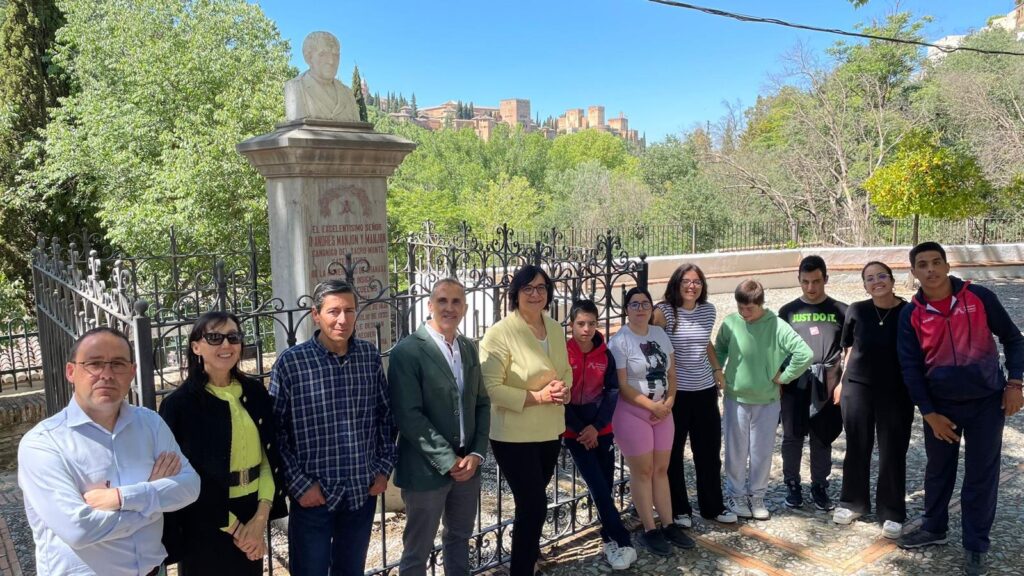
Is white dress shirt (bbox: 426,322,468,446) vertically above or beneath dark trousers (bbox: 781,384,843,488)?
above

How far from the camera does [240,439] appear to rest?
8.02 ft

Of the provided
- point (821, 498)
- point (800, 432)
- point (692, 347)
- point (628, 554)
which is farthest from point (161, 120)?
point (821, 498)

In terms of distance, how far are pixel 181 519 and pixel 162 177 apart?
587 inches

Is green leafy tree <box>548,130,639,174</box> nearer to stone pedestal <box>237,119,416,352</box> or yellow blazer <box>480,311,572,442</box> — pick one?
stone pedestal <box>237,119,416,352</box>

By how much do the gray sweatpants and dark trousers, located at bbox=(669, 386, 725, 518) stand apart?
14 centimetres

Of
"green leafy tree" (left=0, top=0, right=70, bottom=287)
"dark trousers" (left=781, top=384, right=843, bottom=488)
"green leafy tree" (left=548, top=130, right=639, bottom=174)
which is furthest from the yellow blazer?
"green leafy tree" (left=548, top=130, right=639, bottom=174)

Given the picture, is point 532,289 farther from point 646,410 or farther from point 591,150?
point 591,150

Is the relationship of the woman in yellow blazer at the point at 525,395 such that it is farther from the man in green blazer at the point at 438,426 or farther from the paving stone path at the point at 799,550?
the paving stone path at the point at 799,550

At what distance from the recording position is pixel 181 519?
2391 millimetres

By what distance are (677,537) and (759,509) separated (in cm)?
75

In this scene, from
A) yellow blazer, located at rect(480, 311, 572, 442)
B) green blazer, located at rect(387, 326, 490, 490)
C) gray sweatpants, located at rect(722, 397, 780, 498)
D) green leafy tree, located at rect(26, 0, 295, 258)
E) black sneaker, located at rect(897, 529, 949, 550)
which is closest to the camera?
green blazer, located at rect(387, 326, 490, 490)

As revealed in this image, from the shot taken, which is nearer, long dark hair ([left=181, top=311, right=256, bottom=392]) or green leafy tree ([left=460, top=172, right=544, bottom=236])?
long dark hair ([left=181, top=311, right=256, bottom=392])

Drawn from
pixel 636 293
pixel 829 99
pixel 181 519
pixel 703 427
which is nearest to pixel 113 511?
pixel 181 519

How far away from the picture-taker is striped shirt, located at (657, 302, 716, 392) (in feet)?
13.4
